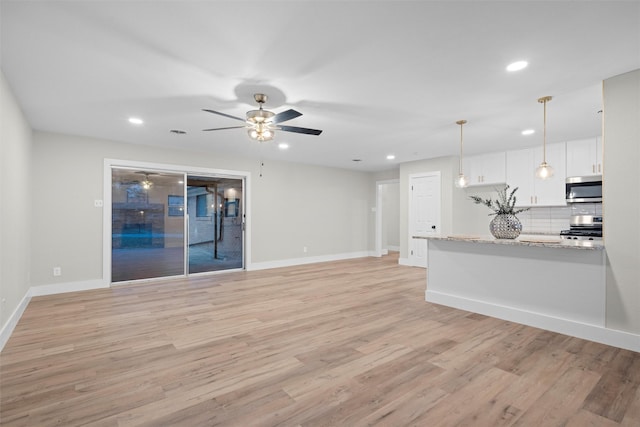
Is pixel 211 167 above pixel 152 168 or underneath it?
above

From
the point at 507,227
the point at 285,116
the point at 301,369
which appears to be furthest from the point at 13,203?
the point at 507,227

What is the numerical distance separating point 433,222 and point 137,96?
5942 millimetres

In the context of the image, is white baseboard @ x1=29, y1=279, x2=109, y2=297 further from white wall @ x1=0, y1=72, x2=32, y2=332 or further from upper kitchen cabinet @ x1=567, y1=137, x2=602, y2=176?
upper kitchen cabinet @ x1=567, y1=137, x2=602, y2=176

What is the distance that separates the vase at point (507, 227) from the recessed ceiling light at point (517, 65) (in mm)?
1726

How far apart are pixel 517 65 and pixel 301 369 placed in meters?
3.15

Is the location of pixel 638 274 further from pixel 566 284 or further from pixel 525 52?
pixel 525 52

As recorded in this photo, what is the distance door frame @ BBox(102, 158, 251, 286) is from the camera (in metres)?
5.11

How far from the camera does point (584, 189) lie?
5.17 m

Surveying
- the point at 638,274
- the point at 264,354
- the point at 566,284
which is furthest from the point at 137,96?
the point at 638,274

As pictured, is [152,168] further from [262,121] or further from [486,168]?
[486,168]

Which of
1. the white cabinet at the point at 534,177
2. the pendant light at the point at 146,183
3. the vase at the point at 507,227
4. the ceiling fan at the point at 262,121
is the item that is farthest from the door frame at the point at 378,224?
the pendant light at the point at 146,183

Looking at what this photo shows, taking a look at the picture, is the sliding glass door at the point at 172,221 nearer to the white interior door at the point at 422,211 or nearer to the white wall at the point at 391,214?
the white interior door at the point at 422,211

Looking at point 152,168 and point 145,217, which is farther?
point 145,217

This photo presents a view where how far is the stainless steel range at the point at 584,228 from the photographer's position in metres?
5.19
